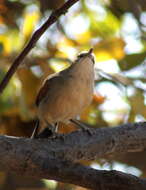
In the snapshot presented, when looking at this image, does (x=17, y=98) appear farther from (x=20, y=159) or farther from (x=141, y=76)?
(x=20, y=159)

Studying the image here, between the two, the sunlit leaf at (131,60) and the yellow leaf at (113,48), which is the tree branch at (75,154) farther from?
the yellow leaf at (113,48)

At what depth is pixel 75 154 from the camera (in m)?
3.12

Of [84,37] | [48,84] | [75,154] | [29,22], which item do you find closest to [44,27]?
[75,154]

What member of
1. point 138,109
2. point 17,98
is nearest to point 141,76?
point 138,109

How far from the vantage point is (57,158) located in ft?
9.28

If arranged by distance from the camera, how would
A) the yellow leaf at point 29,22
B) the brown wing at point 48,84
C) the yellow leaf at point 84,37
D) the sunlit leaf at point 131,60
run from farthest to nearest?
the yellow leaf at point 84,37 < the yellow leaf at point 29,22 < the brown wing at point 48,84 < the sunlit leaf at point 131,60

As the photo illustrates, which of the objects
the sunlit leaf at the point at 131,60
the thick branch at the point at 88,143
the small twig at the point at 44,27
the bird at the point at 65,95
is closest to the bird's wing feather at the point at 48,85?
the bird at the point at 65,95

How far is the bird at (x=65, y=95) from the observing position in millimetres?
4102

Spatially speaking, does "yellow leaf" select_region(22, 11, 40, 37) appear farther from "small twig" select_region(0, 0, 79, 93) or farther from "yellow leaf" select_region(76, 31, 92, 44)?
"small twig" select_region(0, 0, 79, 93)

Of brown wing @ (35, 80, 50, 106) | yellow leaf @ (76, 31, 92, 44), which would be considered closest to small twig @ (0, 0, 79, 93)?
brown wing @ (35, 80, 50, 106)

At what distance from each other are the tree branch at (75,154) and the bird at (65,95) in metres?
0.72

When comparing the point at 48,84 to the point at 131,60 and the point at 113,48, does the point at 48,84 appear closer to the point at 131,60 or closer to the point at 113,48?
the point at 113,48

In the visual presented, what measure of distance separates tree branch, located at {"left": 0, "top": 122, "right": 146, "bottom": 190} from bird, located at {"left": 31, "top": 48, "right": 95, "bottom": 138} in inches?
28.3

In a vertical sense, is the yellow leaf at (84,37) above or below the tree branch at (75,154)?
above
